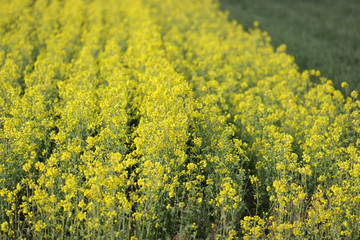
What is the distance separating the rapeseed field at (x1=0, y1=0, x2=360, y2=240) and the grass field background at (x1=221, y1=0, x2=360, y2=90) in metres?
1.11

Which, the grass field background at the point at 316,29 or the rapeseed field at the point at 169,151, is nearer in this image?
the rapeseed field at the point at 169,151

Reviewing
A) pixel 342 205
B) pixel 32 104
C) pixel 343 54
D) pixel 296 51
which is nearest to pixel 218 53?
pixel 296 51

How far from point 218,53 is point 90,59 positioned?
3999 millimetres

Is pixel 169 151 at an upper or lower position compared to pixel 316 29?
lower

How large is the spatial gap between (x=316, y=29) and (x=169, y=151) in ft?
42.2

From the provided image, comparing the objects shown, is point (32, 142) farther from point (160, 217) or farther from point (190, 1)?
point (190, 1)

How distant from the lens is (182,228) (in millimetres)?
4926

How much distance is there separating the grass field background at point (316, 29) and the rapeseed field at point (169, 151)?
1.11 metres

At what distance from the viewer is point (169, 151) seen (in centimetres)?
543

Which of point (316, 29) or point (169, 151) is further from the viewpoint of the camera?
point (316, 29)

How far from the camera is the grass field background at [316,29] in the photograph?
35.6ft

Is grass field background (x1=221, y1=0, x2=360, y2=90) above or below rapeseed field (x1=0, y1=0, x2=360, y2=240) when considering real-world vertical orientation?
above

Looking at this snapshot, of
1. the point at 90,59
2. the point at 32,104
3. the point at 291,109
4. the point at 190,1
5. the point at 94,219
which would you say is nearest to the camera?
the point at 94,219

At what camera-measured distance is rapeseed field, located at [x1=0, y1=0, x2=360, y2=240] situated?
180 inches
